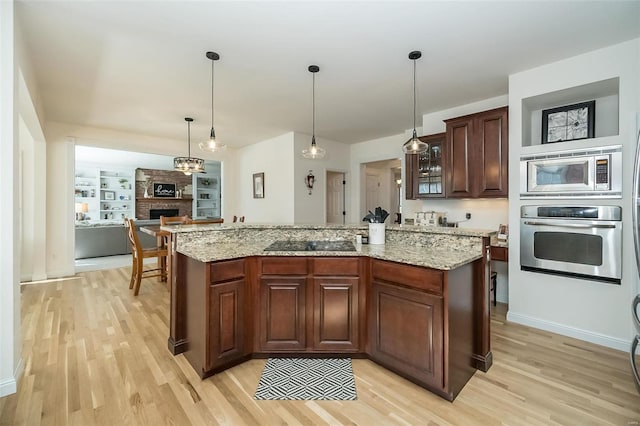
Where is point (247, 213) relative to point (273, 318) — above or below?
above

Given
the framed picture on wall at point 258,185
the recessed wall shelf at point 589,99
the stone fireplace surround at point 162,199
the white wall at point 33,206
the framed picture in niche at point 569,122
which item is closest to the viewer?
the recessed wall shelf at point 589,99

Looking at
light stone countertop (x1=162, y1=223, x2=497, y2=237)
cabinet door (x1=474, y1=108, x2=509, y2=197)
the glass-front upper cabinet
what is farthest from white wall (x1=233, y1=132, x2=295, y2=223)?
cabinet door (x1=474, y1=108, x2=509, y2=197)

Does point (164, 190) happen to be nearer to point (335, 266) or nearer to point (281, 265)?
point (281, 265)

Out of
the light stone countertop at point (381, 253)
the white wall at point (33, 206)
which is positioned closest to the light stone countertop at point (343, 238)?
the light stone countertop at point (381, 253)

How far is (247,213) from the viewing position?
693cm

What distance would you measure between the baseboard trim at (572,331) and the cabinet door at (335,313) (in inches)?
78.8

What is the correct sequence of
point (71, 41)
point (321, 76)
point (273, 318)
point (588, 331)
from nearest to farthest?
point (273, 318) → point (71, 41) → point (588, 331) → point (321, 76)

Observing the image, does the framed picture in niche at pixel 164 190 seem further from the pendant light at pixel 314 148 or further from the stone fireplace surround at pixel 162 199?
the pendant light at pixel 314 148

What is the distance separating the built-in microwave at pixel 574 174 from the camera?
8.34 ft

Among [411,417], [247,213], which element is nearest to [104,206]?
[247,213]

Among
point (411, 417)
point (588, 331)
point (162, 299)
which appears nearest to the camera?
point (411, 417)

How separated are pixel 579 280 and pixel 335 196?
14.9 ft

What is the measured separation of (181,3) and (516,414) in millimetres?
3481

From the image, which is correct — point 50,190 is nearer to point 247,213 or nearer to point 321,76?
point 247,213
